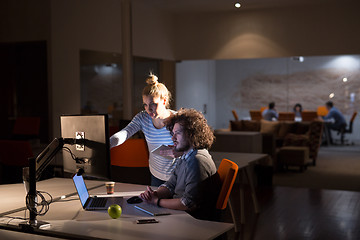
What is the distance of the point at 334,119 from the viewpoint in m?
8.26

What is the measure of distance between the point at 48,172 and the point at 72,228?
157 inches

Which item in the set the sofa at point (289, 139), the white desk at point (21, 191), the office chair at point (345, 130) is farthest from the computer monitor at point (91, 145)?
the office chair at point (345, 130)

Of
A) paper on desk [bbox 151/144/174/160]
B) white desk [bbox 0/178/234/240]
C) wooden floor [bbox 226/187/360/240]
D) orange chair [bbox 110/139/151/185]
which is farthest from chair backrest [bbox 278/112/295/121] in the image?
white desk [bbox 0/178/234/240]

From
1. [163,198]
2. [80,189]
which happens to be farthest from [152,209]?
[80,189]

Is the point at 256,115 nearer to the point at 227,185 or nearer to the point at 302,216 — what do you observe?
the point at 302,216

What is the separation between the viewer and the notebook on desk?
8.88 feet

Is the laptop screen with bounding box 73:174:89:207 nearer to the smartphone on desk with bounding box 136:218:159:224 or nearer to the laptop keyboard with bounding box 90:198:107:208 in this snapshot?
the laptop keyboard with bounding box 90:198:107:208

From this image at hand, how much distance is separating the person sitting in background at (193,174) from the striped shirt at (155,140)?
0.50 meters

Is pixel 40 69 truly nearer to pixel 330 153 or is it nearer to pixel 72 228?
pixel 330 153

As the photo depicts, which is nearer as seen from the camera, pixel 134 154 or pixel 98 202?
pixel 98 202

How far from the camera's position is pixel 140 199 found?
3.02 metres

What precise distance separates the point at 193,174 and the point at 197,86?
23.4ft

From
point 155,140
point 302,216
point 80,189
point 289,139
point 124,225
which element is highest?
point 155,140

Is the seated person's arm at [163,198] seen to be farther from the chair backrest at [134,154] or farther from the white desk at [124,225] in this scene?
the chair backrest at [134,154]
